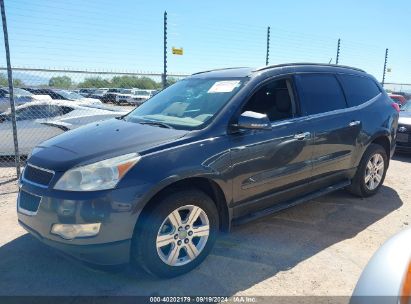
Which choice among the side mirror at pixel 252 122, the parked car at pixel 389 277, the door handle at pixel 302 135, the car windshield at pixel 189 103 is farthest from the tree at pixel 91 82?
the parked car at pixel 389 277

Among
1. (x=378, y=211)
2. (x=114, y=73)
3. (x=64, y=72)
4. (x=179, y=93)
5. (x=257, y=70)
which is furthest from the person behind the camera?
(x=114, y=73)

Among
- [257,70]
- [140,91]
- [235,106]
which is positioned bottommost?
[140,91]

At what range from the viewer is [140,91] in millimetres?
35250

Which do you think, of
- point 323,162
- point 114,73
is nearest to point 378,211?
point 323,162

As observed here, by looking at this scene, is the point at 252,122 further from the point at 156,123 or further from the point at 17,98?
the point at 17,98

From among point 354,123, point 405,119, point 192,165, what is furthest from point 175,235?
point 405,119

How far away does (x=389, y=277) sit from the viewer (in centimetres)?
182

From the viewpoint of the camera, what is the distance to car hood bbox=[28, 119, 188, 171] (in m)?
3.00

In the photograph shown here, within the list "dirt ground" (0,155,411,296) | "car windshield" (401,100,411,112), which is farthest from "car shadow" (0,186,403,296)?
"car windshield" (401,100,411,112)

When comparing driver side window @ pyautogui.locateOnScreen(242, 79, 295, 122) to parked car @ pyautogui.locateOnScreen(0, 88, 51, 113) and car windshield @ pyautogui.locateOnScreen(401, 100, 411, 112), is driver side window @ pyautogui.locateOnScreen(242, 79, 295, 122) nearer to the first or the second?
car windshield @ pyautogui.locateOnScreen(401, 100, 411, 112)

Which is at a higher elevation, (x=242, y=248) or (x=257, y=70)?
(x=257, y=70)

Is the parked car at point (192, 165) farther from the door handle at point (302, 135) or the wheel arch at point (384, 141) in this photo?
the wheel arch at point (384, 141)

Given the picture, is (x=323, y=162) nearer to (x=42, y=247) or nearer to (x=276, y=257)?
(x=276, y=257)

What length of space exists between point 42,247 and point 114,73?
4311mm
